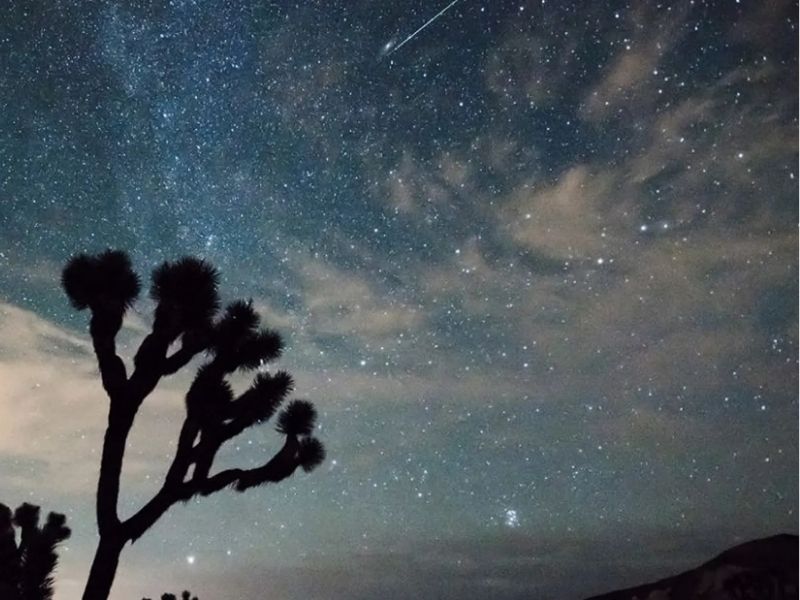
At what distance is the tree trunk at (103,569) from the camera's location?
10758 mm

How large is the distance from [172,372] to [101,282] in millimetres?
1456

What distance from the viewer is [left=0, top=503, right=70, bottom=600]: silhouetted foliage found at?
1156cm

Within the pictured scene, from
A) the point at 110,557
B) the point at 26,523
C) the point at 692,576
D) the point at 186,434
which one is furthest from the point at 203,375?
the point at 692,576

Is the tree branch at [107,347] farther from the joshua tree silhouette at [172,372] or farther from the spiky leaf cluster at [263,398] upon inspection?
the spiky leaf cluster at [263,398]

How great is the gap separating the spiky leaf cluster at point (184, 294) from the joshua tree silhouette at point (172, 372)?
0.01 meters

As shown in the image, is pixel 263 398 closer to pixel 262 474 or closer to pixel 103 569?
pixel 262 474

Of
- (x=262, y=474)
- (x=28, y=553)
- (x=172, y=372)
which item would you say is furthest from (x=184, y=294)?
(x=28, y=553)

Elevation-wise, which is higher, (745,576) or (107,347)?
(107,347)

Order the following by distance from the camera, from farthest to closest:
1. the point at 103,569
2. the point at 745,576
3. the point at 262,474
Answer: the point at 262,474
the point at 103,569
the point at 745,576

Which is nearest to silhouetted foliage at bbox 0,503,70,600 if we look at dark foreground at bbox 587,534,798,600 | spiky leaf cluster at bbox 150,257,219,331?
spiky leaf cluster at bbox 150,257,219,331

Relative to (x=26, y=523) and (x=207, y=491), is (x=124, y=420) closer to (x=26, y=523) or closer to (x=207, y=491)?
(x=207, y=491)

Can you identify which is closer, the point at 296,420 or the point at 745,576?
the point at 745,576

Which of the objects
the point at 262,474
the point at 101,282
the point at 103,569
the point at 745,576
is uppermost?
the point at 101,282

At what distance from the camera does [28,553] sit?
1187 centimetres
